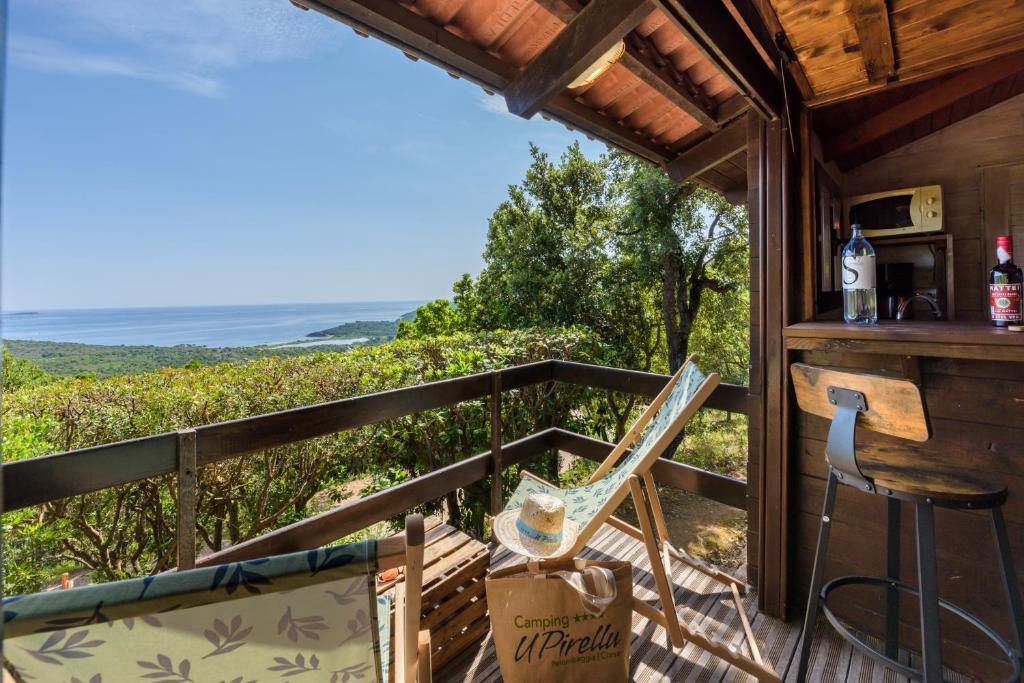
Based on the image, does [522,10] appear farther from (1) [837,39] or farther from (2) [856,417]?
(2) [856,417]

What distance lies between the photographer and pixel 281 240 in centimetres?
1368

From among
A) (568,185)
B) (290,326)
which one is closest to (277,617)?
(568,185)

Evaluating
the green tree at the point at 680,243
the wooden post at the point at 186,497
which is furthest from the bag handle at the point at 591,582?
the green tree at the point at 680,243

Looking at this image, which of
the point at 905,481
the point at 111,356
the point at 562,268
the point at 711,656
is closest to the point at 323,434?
the point at 711,656

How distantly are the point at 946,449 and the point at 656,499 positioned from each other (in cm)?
102

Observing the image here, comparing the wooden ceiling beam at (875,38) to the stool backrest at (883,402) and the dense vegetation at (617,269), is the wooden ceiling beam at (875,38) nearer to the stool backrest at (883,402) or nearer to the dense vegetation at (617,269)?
the stool backrest at (883,402)

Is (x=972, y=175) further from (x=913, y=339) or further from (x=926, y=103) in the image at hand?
(x=913, y=339)

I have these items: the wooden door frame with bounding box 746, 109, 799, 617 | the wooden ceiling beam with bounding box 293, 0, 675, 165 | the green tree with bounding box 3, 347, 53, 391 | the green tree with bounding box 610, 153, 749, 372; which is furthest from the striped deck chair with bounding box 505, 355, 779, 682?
the green tree with bounding box 610, 153, 749, 372

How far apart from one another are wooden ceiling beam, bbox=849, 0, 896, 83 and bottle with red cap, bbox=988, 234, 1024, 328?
705mm

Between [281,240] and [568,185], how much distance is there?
9.84 metres

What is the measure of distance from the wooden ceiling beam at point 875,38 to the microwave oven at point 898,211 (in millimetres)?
740

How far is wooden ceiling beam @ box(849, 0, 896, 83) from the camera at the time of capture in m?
1.30

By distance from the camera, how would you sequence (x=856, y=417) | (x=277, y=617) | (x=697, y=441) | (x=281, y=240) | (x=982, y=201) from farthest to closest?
1. (x=281, y=240)
2. (x=697, y=441)
3. (x=982, y=201)
4. (x=856, y=417)
5. (x=277, y=617)

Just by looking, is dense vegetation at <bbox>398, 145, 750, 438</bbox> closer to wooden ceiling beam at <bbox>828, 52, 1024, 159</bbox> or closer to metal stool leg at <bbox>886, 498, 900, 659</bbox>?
wooden ceiling beam at <bbox>828, 52, 1024, 159</bbox>
